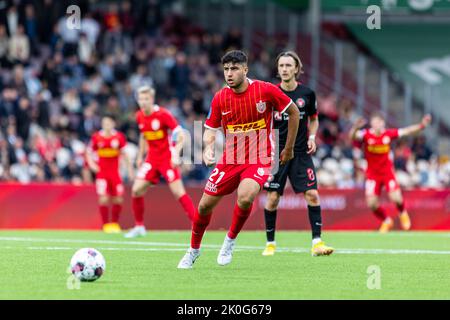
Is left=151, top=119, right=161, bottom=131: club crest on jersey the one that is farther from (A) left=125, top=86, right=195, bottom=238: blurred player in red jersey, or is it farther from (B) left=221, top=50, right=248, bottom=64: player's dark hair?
(B) left=221, top=50, right=248, bottom=64: player's dark hair

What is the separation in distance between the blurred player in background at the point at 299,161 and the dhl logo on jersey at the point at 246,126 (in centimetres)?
229

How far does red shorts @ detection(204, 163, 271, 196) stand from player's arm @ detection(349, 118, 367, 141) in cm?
680

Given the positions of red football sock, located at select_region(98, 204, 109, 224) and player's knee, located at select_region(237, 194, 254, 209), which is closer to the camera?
player's knee, located at select_region(237, 194, 254, 209)

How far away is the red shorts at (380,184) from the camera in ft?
71.7

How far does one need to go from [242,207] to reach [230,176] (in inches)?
16.6

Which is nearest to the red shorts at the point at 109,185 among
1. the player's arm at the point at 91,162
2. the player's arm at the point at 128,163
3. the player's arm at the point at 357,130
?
the player's arm at the point at 91,162

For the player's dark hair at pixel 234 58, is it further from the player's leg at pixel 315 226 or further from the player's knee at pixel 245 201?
the player's leg at pixel 315 226

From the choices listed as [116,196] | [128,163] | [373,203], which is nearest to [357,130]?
[373,203]

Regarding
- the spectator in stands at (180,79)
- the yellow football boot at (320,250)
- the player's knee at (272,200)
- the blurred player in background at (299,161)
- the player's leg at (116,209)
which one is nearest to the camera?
the yellow football boot at (320,250)

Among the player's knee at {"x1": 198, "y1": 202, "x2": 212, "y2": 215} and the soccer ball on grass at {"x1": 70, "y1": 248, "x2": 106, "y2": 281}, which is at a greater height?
the player's knee at {"x1": 198, "y1": 202, "x2": 212, "y2": 215}

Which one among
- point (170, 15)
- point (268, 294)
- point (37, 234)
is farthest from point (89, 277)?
point (170, 15)

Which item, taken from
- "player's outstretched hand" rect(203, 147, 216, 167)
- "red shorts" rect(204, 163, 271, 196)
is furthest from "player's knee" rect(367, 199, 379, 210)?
"player's outstretched hand" rect(203, 147, 216, 167)

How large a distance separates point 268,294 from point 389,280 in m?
1.85

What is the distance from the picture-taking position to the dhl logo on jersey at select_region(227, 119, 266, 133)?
11633 mm
